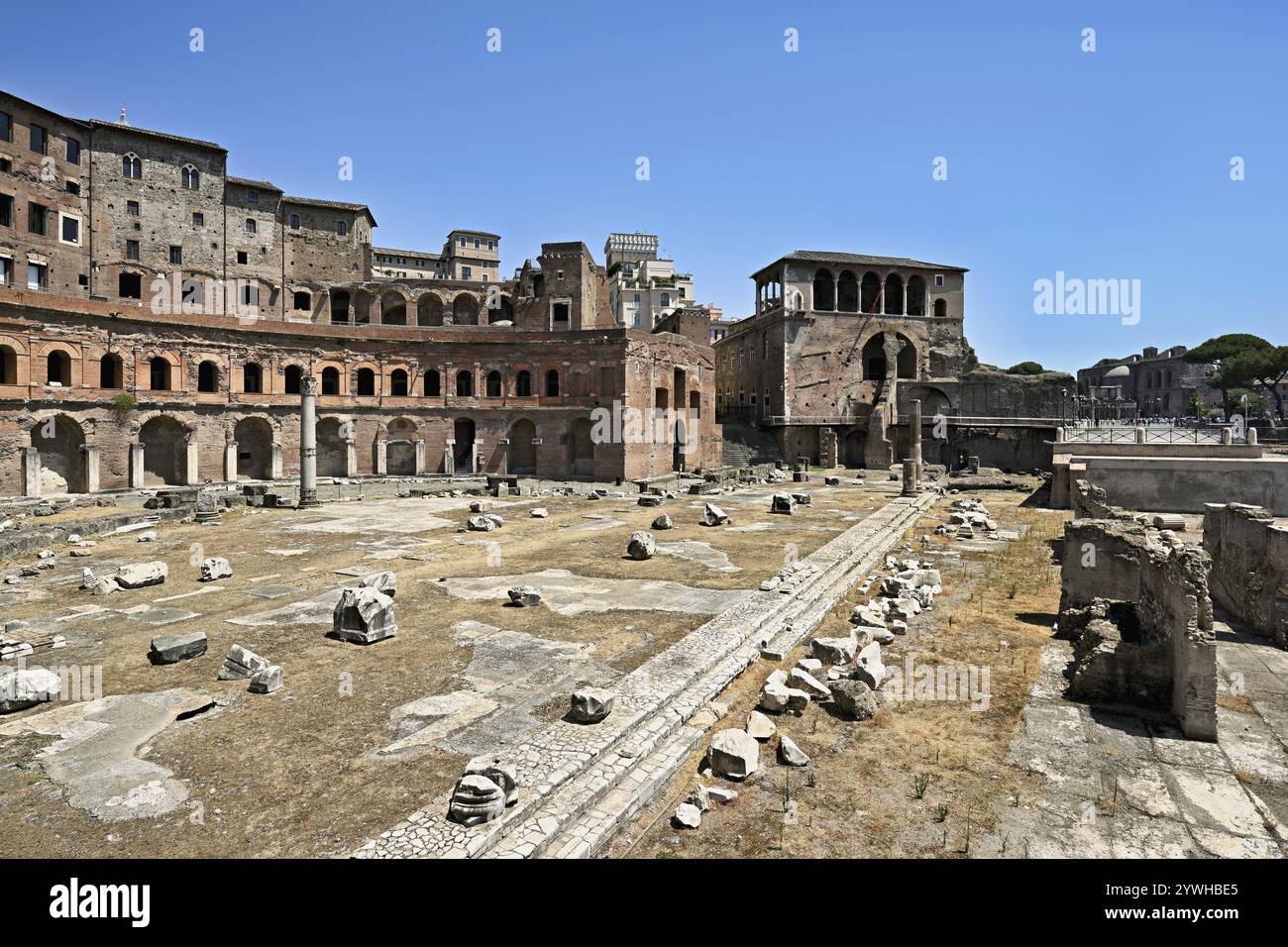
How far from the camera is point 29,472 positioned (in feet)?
98.1

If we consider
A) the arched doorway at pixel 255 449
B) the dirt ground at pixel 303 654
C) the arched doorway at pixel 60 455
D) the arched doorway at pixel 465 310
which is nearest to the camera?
the dirt ground at pixel 303 654

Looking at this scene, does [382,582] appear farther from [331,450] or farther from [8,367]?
[331,450]

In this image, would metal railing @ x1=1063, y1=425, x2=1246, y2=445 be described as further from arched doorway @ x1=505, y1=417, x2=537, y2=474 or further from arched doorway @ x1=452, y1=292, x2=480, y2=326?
arched doorway @ x1=452, y1=292, x2=480, y2=326

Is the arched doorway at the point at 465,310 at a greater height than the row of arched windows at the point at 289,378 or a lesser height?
greater

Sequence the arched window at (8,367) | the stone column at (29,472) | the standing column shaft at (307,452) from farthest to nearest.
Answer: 1. the arched window at (8,367)
2. the stone column at (29,472)
3. the standing column shaft at (307,452)

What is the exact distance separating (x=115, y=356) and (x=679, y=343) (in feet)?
99.2

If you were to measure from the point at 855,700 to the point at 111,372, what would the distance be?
130ft

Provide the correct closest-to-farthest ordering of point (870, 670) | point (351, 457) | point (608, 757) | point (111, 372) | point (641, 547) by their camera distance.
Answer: point (608, 757) < point (870, 670) < point (641, 547) < point (111, 372) < point (351, 457)


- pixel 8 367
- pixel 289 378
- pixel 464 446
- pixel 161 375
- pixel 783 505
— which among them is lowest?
pixel 783 505

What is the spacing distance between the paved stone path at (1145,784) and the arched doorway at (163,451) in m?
39.9

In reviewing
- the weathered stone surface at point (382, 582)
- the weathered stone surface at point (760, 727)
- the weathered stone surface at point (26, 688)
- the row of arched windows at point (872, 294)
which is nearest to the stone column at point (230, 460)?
the weathered stone surface at point (382, 582)

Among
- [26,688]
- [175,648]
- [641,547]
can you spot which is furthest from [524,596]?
[26,688]

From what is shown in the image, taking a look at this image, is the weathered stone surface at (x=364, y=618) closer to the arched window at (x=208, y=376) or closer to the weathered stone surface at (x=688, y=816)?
the weathered stone surface at (x=688, y=816)

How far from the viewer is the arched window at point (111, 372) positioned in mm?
33562
